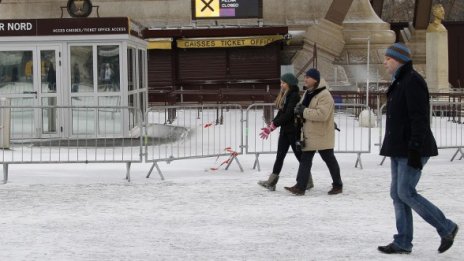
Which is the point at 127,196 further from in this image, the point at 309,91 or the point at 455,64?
the point at 455,64

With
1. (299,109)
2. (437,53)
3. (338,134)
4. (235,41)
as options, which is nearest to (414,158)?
(299,109)

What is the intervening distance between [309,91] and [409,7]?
5847cm

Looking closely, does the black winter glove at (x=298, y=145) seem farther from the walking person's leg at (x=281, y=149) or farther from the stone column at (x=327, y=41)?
the stone column at (x=327, y=41)

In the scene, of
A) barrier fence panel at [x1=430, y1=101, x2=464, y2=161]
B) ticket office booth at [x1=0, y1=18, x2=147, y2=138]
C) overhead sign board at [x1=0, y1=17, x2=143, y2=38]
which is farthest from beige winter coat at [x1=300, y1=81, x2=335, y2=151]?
overhead sign board at [x1=0, y1=17, x2=143, y2=38]

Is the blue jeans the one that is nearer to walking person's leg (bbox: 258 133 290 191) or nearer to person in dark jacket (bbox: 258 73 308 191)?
person in dark jacket (bbox: 258 73 308 191)

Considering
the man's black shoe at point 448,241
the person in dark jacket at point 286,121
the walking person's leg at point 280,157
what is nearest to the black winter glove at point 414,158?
the man's black shoe at point 448,241

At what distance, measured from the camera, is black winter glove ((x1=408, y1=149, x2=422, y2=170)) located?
22.4 feet

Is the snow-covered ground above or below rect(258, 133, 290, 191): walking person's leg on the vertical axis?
below

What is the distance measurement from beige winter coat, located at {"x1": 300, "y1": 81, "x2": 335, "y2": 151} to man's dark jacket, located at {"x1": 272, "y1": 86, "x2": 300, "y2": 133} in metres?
0.31

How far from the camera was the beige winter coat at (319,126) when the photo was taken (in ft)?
34.1

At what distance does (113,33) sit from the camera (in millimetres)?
17344

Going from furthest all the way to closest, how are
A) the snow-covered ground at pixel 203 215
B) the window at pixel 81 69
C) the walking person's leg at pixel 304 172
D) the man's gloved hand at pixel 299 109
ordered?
the window at pixel 81 69 → the walking person's leg at pixel 304 172 → the man's gloved hand at pixel 299 109 → the snow-covered ground at pixel 203 215

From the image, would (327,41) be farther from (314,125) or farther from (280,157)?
(314,125)

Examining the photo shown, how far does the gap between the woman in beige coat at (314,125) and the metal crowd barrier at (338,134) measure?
2735mm
